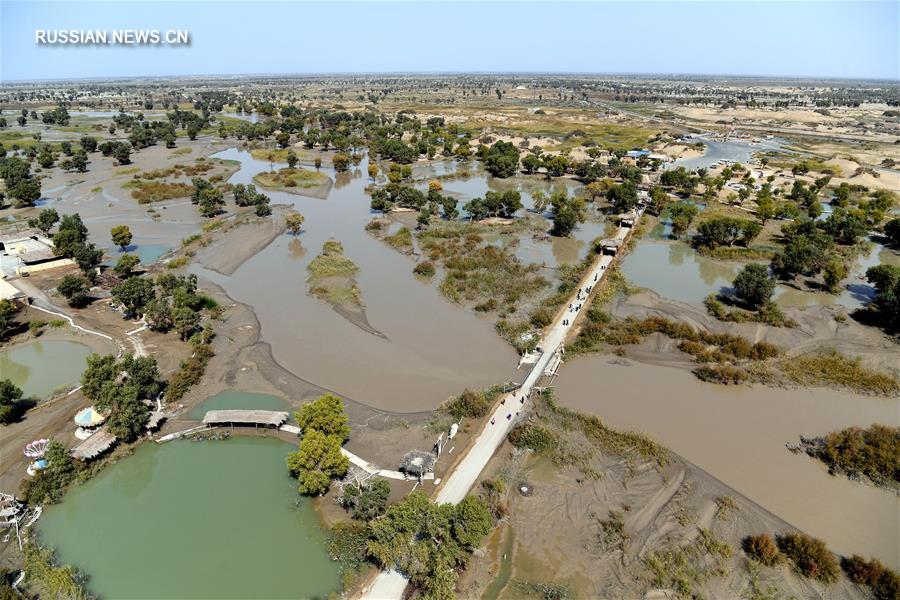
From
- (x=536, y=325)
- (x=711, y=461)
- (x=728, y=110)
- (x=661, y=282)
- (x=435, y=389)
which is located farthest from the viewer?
(x=728, y=110)

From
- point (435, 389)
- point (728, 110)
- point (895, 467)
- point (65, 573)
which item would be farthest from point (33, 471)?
point (728, 110)

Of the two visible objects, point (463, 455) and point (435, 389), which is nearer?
point (463, 455)

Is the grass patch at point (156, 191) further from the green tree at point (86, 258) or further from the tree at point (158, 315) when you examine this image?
the tree at point (158, 315)

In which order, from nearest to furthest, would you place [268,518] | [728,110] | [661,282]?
[268,518] → [661,282] → [728,110]

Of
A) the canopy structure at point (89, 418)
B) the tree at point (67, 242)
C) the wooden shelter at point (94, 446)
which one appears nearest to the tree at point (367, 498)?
the wooden shelter at point (94, 446)

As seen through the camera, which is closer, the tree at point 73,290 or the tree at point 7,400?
the tree at point 7,400

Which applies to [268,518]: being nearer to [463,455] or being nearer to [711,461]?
[463,455]

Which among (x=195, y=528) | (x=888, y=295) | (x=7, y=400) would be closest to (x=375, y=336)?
(x=195, y=528)
